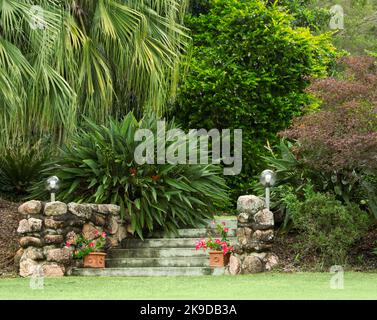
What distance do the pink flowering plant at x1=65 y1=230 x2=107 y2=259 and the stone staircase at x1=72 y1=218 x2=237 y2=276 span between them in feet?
0.86

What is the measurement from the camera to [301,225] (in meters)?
13.1

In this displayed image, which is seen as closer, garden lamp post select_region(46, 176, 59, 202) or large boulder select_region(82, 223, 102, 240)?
garden lamp post select_region(46, 176, 59, 202)

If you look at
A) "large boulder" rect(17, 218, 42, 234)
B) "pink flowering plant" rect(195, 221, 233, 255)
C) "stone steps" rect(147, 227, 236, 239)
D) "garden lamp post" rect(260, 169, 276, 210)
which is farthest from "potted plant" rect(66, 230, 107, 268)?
"garden lamp post" rect(260, 169, 276, 210)

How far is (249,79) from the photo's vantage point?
18219mm

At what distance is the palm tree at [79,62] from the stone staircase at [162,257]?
7.99ft

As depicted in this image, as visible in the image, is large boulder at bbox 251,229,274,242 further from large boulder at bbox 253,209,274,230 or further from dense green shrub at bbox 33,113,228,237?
dense green shrub at bbox 33,113,228,237

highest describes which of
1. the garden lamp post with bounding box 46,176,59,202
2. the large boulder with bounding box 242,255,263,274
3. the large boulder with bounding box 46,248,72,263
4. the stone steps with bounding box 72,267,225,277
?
the garden lamp post with bounding box 46,176,59,202

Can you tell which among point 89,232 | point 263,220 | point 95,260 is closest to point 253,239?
point 263,220

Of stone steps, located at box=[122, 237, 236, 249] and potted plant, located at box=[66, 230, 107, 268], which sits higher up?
stone steps, located at box=[122, 237, 236, 249]

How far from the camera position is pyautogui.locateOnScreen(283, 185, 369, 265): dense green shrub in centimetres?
1276

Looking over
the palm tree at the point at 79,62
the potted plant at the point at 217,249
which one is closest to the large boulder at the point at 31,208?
the palm tree at the point at 79,62

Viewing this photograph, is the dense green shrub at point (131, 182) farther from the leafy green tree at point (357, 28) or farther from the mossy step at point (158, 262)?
the leafy green tree at point (357, 28)

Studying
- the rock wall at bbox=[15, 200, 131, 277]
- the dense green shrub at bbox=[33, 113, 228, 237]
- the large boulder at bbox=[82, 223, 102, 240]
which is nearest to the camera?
the rock wall at bbox=[15, 200, 131, 277]

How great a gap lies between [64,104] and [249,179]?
498 cm
